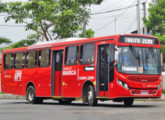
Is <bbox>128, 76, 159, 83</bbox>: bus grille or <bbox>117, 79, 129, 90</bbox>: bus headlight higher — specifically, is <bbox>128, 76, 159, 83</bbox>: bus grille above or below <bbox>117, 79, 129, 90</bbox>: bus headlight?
above

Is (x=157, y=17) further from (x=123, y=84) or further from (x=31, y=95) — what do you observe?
(x=123, y=84)

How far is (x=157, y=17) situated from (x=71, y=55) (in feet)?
87.4

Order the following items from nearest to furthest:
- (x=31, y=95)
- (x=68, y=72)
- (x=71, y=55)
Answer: (x=71, y=55), (x=68, y=72), (x=31, y=95)

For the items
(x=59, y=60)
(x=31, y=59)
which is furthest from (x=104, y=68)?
(x=31, y=59)

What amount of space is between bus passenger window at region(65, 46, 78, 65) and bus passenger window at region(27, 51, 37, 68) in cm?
304

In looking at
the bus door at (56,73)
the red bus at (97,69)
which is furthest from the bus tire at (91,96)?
the bus door at (56,73)

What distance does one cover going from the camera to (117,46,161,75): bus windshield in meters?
20.0

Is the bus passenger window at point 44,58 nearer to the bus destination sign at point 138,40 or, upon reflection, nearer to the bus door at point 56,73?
the bus door at point 56,73

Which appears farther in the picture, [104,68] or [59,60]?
[59,60]

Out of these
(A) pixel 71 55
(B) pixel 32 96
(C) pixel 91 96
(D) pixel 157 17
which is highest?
(D) pixel 157 17

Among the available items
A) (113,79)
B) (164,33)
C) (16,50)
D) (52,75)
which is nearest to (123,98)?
(113,79)

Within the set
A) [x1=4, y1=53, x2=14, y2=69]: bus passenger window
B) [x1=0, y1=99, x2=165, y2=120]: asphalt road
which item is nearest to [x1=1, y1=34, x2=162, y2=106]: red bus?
[x1=0, y1=99, x2=165, y2=120]: asphalt road

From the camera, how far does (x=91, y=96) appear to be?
21.1 metres

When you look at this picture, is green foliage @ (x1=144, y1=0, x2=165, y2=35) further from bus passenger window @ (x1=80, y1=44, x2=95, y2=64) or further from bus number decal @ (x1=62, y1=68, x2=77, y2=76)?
bus passenger window @ (x1=80, y1=44, x2=95, y2=64)
